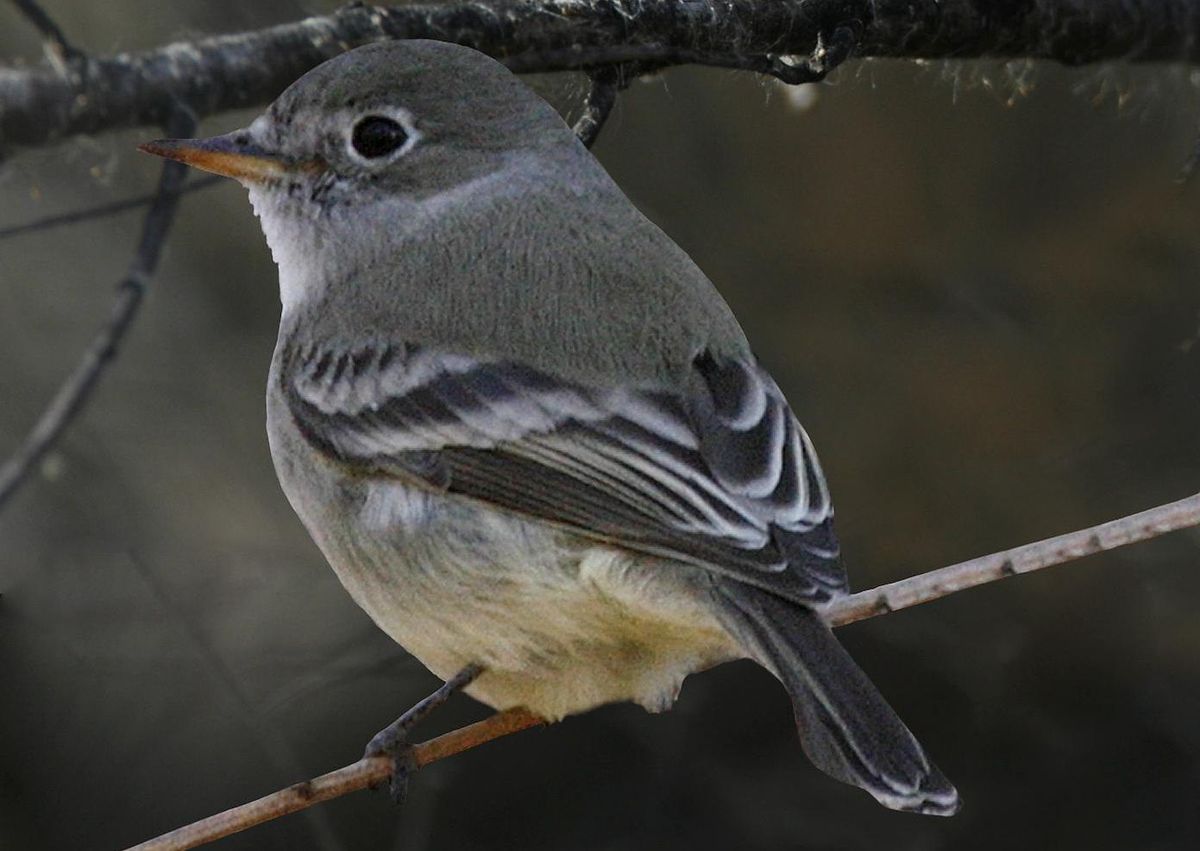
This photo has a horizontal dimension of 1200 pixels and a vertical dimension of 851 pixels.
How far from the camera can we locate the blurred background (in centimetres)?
362

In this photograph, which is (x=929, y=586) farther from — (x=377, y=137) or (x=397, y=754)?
(x=377, y=137)

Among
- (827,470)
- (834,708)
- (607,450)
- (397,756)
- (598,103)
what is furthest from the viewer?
(827,470)

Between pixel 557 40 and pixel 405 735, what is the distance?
1039mm

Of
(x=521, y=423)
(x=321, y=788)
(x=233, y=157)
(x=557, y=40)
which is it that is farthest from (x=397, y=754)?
(x=557, y=40)

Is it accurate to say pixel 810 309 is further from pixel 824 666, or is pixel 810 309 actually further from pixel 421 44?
pixel 824 666

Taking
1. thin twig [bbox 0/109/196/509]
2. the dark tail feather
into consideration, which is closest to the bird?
the dark tail feather

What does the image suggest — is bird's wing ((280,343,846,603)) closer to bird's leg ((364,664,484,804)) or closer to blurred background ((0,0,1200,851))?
bird's leg ((364,664,484,804))

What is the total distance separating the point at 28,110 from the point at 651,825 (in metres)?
1.72

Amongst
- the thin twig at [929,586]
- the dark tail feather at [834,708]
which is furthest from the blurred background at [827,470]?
the dark tail feather at [834,708]

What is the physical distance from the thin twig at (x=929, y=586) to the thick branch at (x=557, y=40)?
790mm

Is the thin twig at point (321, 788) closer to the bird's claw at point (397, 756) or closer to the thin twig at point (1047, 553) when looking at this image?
the bird's claw at point (397, 756)

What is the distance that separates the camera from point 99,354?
88.5 inches

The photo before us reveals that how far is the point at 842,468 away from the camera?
4.11m

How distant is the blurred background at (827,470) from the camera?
11.9 ft
